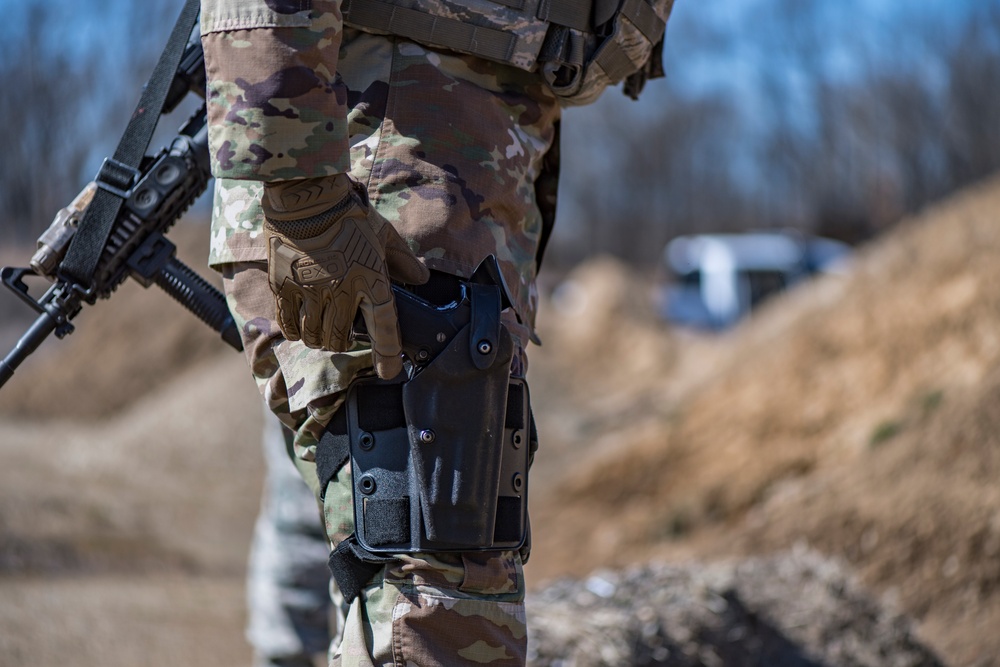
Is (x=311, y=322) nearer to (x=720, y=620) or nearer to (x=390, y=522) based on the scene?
(x=390, y=522)

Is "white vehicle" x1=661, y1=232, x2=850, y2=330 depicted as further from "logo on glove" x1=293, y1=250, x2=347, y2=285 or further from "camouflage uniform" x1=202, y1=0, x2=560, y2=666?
"logo on glove" x1=293, y1=250, x2=347, y2=285

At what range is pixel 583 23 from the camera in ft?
5.92

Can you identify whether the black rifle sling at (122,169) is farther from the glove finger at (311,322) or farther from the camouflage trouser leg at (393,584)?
the glove finger at (311,322)

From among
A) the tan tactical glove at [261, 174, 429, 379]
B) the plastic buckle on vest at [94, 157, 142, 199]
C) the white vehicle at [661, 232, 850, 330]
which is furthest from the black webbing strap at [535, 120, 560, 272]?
the white vehicle at [661, 232, 850, 330]

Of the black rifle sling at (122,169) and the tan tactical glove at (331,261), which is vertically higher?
the black rifle sling at (122,169)

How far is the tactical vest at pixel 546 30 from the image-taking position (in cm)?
169

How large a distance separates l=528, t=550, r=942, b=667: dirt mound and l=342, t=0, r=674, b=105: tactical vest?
1630mm

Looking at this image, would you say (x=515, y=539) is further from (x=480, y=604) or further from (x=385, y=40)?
(x=385, y=40)

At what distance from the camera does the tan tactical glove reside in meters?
1.51

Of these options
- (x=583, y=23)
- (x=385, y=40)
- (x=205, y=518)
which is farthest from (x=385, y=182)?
(x=205, y=518)

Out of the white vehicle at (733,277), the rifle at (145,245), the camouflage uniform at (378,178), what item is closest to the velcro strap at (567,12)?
the camouflage uniform at (378,178)

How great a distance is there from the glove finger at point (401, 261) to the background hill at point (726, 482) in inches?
114

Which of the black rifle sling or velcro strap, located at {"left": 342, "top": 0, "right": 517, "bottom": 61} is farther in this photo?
the black rifle sling

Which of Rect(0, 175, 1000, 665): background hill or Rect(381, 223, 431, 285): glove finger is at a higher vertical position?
Rect(0, 175, 1000, 665): background hill
